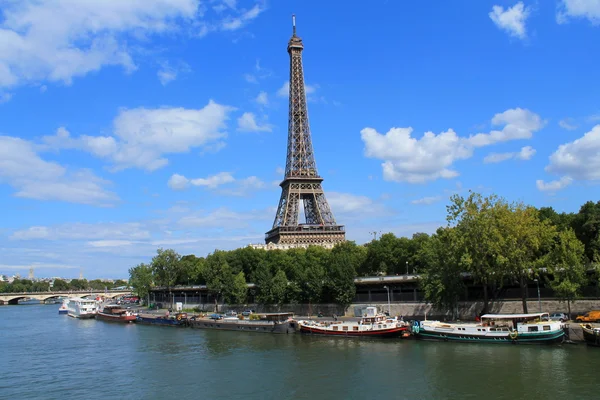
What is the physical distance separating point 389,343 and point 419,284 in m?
17.0

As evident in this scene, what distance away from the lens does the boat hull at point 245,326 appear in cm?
7044

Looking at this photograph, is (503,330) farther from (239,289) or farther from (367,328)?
(239,289)

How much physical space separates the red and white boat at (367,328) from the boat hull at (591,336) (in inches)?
705

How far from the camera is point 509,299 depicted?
67562 mm

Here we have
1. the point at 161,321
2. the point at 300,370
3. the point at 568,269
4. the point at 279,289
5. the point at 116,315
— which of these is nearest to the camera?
the point at 300,370

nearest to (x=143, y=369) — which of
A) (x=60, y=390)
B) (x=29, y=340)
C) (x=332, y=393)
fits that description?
(x=60, y=390)

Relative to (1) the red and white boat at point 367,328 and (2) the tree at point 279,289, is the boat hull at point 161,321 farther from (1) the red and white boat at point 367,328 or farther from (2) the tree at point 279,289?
(1) the red and white boat at point 367,328

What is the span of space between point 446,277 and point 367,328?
41.4 ft

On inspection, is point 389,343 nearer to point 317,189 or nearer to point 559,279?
point 559,279

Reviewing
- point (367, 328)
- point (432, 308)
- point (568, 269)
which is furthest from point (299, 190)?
point (568, 269)

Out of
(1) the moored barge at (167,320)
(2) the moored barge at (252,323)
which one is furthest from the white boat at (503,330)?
(1) the moored barge at (167,320)

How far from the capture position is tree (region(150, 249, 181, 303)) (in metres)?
123

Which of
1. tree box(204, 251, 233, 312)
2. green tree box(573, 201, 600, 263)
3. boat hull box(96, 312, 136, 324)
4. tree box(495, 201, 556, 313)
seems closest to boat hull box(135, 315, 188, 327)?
boat hull box(96, 312, 136, 324)

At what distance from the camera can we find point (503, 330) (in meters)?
53.1
